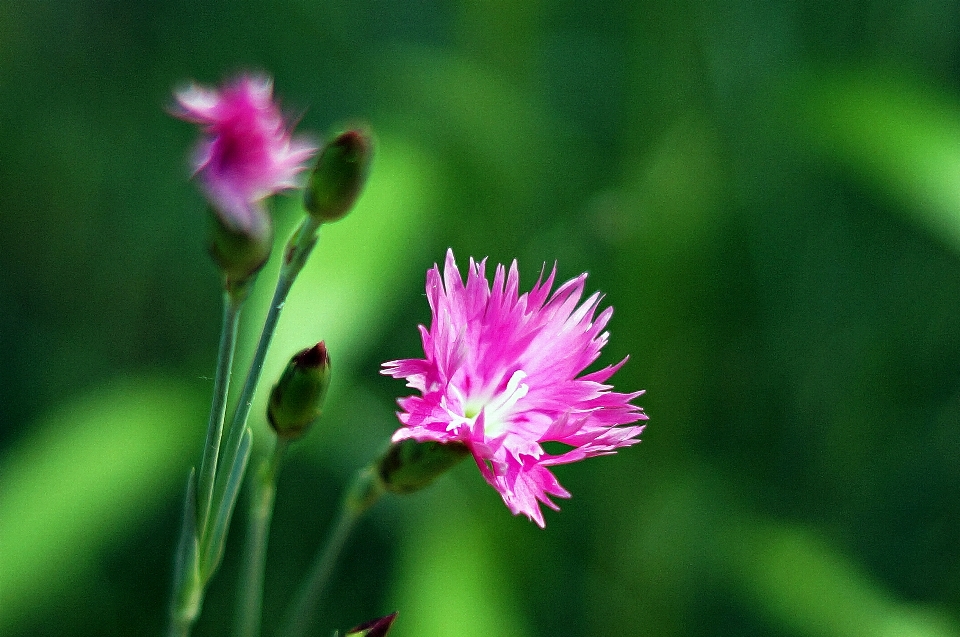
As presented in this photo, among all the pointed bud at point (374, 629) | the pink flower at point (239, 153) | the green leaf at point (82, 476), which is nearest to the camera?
the pink flower at point (239, 153)

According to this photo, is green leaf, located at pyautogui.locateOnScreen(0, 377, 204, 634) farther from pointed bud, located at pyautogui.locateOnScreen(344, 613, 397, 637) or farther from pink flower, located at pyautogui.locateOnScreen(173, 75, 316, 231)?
pink flower, located at pyautogui.locateOnScreen(173, 75, 316, 231)

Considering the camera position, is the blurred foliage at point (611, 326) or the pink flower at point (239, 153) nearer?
the pink flower at point (239, 153)

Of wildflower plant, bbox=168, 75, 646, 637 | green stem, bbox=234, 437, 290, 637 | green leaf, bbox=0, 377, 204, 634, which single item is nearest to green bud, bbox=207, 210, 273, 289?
wildflower plant, bbox=168, 75, 646, 637

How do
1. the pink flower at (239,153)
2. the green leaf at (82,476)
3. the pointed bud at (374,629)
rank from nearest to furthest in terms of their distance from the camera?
the pink flower at (239,153)
the pointed bud at (374,629)
the green leaf at (82,476)

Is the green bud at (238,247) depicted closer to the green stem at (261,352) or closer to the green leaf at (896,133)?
the green stem at (261,352)

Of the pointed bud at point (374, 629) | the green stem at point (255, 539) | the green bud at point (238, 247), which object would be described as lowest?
the pointed bud at point (374, 629)

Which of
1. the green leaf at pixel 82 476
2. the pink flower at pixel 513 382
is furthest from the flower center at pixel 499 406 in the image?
the green leaf at pixel 82 476
